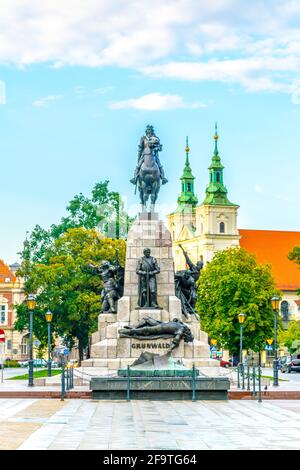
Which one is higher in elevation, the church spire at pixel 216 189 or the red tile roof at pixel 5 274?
the church spire at pixel 216 189

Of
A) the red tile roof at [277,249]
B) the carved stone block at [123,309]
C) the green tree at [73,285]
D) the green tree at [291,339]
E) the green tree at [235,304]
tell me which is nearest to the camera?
the carved stone block at [123,309]

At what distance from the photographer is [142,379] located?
3212 cm

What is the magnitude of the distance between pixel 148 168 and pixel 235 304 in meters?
49.6

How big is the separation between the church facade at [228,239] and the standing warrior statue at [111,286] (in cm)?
10296

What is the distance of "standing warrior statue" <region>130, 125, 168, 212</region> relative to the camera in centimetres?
4280

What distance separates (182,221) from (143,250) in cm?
12363

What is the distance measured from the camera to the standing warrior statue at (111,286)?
4231 cm

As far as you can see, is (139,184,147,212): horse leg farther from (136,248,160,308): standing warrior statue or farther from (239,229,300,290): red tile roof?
(239,229,300,290): red tile roof

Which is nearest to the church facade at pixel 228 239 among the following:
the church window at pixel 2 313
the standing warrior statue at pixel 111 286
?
the church window at pixel 2 313

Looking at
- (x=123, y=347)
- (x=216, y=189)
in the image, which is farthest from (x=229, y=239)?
(x=123, y=347)

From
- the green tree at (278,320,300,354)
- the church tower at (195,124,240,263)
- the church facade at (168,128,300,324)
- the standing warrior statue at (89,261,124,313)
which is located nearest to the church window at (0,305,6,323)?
the church facade at (168,128,300,324)

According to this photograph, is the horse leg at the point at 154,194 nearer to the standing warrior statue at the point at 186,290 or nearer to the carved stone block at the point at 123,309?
the standing warrior statue at the point at 186,290
